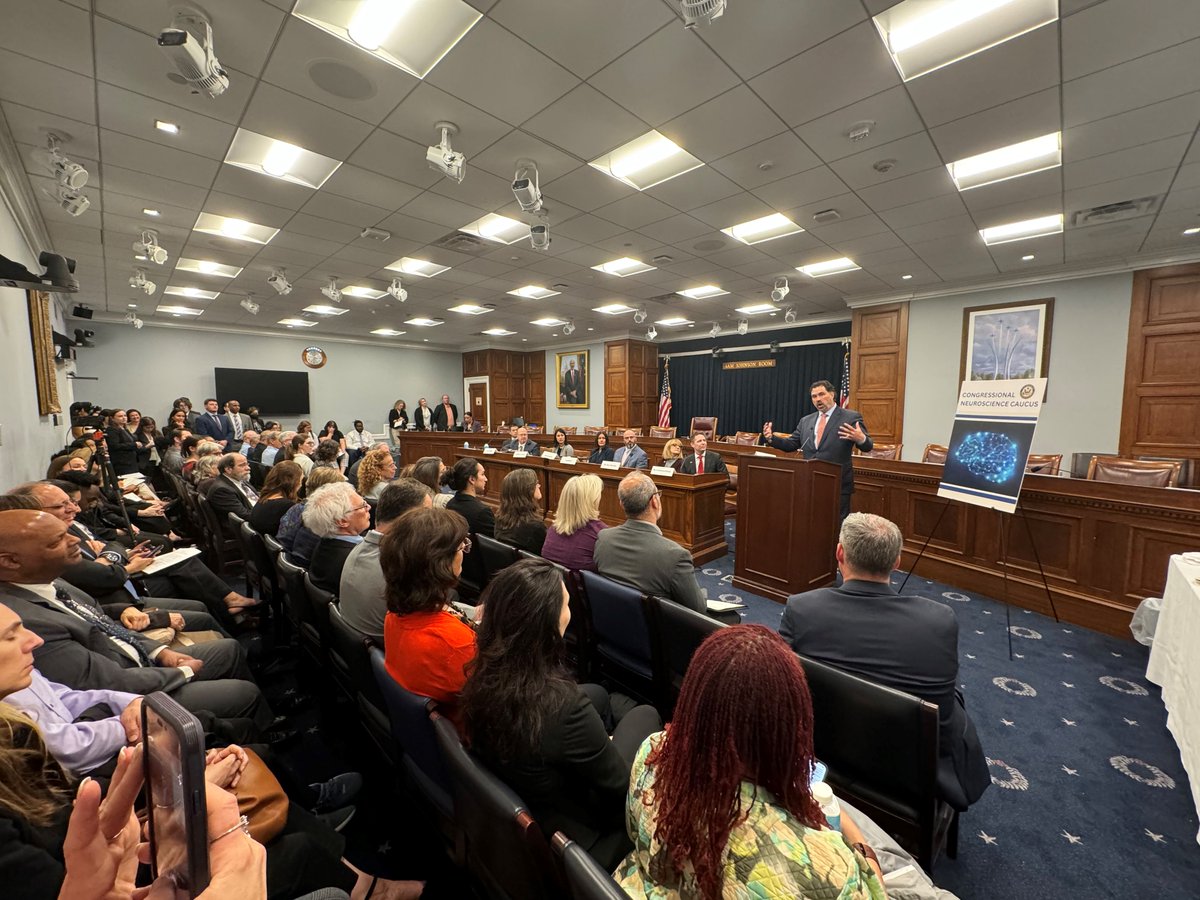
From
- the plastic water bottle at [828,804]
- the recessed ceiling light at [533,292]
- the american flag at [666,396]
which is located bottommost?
the plastic water bottle at [828,804]

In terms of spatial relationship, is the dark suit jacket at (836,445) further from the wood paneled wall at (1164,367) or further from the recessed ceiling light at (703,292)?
the wood paneled wall at (1164,367)

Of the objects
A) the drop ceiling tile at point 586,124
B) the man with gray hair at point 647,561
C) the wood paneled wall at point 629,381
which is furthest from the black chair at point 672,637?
the wood paneled wall at point 629,381

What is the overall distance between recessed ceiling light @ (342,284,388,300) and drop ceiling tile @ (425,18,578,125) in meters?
5.16

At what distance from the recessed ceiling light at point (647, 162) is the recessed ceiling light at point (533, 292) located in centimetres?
347

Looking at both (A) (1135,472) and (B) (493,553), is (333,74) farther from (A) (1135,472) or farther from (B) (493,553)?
(A) (1135,472)

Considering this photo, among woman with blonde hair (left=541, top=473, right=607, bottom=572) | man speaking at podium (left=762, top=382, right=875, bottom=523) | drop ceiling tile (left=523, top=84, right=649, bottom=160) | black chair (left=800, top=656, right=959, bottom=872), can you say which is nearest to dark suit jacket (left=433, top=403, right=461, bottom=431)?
drop ceiling tile (left=523, top=84, right=649, bottom=160)

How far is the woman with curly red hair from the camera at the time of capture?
724 millimetres

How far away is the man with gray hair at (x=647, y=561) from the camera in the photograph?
2.14 metres

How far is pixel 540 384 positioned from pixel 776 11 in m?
11.8

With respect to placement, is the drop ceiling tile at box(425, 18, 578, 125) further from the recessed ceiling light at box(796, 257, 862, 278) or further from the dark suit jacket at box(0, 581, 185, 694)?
the recessed ceiling light at box(796, 257, 862, 278)

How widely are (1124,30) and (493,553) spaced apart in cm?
388

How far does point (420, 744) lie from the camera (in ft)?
4.13

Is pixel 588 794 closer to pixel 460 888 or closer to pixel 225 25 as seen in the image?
pixel 460 888

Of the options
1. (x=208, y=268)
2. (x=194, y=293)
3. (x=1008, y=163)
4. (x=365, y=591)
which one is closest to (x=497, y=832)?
(x=365, y=591)
